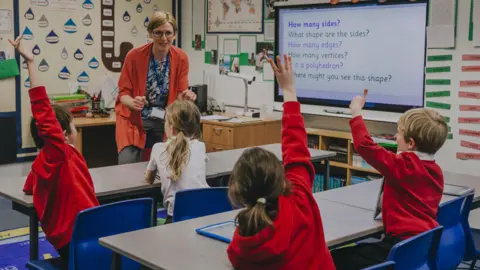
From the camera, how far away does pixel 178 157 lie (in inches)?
128

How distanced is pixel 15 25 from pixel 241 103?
2328 millimetres

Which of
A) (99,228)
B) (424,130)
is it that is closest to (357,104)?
(424,130)

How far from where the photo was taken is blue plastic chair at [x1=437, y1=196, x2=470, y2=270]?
2.86m

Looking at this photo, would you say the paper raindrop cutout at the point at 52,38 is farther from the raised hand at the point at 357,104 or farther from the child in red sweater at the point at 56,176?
the raised hand at the point at 357,104

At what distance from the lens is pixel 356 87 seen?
5.69m

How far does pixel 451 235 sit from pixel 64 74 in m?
4.57

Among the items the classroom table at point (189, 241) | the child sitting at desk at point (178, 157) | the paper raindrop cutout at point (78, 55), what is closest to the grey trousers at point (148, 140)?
the child sitting at desk at point (178, 157)

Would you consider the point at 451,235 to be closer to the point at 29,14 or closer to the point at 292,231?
the point at 292,231

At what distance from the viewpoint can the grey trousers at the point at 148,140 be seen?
166 inches

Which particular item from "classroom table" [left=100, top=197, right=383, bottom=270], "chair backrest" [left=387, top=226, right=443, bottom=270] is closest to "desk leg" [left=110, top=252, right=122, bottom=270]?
"classroom table" [left=100, top=197, right=383, bottom=270]

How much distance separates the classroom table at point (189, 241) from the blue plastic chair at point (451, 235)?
35 cm

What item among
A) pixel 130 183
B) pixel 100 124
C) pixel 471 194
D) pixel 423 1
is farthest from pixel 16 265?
pixel 423 1

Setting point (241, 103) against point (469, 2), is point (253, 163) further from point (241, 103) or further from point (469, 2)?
point (241, 103)

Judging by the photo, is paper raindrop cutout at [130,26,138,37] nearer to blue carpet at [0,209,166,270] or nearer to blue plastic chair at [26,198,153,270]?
blue carpet at [0,209,166,270]
